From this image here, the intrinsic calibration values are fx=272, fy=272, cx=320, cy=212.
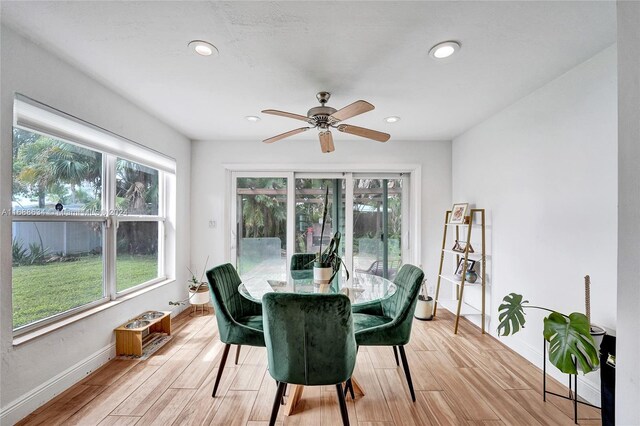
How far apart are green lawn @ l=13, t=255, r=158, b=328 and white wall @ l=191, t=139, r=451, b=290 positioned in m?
1.46

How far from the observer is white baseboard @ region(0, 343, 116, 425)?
164 centimetres

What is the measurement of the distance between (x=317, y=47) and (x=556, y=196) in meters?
2.18

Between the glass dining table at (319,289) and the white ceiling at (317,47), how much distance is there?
5.38 feet

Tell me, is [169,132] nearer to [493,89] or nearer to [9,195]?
[9,195]

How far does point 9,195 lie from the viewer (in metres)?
1.64

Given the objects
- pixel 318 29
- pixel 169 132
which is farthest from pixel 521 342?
pixel 169 132

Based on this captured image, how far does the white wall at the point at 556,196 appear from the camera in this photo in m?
1.81

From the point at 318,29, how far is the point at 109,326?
2.94m

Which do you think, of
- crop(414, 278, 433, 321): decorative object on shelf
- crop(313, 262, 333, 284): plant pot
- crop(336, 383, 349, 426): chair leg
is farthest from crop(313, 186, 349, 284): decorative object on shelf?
crop(414, 278, 433, 321): decorative object on shelf

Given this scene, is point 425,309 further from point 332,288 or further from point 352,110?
point 352,110

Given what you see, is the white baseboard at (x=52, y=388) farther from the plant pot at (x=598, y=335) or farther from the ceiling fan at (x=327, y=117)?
the plant pot at (x=598, y=335)

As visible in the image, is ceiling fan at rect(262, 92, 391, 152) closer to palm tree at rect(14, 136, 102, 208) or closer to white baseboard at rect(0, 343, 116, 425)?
palm tree at rect(14, 136, 102, 208)

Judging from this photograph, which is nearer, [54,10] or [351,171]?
[54,10]

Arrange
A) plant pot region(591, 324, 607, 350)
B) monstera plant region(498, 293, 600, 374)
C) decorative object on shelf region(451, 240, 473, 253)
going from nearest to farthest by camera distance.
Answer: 1. monstera plant region(498, 293, 600, 374)
2. plant pot region(591, 324, 607, 350)
3. decorative object on shelf region(451, 240, 473, 253)
